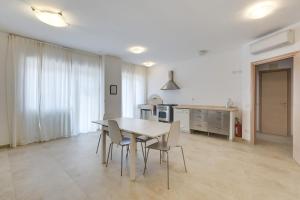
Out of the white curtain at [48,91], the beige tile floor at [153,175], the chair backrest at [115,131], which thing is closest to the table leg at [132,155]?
the beige tile floor at [153,175]

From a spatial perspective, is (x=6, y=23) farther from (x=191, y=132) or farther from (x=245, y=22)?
(x=191, y=132)

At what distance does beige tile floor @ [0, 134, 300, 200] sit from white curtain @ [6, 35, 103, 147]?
576 mm

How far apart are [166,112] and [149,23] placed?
3541 mm

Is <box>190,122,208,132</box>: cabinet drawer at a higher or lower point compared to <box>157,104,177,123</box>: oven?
lower

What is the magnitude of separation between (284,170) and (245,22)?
2.61 m

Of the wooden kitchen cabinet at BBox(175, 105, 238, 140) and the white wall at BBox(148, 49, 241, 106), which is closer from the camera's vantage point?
the wooden kitchen cabinet at BBox(175, 105, 238, 140)

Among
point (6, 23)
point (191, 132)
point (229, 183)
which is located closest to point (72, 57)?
point (6, 23)

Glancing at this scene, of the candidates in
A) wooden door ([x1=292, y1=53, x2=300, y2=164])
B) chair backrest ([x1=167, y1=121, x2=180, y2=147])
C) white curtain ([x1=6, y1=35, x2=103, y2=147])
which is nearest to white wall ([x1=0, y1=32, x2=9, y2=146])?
white curtain ([x1=6, y1=35, x2=103, y2=147])

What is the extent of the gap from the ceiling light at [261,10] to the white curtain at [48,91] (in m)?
4.28

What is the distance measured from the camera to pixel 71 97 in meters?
4.66

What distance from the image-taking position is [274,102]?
15.4 feet

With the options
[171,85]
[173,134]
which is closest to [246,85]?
[171,85]

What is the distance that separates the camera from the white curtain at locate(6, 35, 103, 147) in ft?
12.2

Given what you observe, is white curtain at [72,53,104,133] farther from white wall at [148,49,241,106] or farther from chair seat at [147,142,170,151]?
chair seat at [147,142,170,151]
